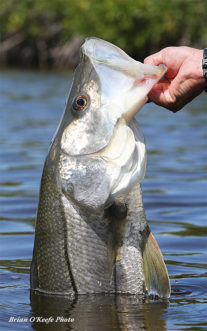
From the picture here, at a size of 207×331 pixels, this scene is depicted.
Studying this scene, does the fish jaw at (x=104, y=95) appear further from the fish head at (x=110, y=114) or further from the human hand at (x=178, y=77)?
the human hand at (x=178, y=77)

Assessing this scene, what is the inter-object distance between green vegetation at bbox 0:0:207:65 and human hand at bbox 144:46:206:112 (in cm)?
3732

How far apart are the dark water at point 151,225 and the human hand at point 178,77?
1.19 metres

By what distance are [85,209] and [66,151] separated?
13.4 inches

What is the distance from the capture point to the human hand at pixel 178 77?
4961 mm

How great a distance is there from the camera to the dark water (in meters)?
4.66

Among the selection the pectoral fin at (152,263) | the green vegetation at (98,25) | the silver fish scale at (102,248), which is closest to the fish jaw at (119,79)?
the silver fish scale at (102,248)

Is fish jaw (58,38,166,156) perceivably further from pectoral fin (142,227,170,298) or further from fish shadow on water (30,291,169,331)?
fish shadow on water (30,291,169,331)

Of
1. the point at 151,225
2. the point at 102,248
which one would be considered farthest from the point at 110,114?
the point at 151,225

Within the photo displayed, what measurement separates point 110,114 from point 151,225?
10.1 feet

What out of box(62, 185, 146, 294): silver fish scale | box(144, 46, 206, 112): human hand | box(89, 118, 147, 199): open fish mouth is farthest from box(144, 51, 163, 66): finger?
box(62, 185, 146, 294): silver fish scale

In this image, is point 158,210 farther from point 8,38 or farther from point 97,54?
point 8,38

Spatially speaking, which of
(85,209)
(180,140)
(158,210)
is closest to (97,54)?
(85,209)

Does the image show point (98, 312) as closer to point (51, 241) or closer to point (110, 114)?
point (51, 241)

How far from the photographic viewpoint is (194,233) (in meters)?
7.17
